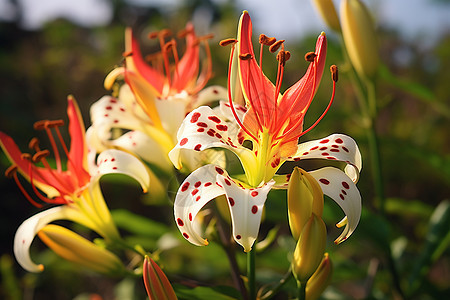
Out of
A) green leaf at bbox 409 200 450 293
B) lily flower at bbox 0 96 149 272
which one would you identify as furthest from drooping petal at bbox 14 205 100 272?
green leaf at bbox 409 200 450 293

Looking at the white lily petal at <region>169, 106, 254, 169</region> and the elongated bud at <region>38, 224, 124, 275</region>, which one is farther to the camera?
the elongated bud at <region>38, 224, 124, 275</region>

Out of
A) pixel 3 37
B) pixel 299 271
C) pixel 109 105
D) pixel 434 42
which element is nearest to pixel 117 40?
pixel 3 37

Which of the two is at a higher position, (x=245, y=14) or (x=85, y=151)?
(x=245, y=14)

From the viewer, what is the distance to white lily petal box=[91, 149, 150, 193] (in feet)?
1.71

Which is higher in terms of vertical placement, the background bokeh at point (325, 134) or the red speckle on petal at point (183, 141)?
the red speckle on petal at point (183, 141)

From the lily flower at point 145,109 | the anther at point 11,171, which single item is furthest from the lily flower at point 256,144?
the anther at point 11,171

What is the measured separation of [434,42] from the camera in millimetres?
3996

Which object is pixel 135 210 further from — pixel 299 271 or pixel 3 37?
pixel 3 37

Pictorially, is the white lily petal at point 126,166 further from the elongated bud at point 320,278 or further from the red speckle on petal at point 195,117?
the elongated bud at point 320,278

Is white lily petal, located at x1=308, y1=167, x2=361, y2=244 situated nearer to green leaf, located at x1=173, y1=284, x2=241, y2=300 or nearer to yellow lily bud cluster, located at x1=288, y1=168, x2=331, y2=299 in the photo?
yellow lily bud cluster, located at x1=288, y1=168, x2=331, y2=299

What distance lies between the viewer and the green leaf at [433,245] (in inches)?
31.2

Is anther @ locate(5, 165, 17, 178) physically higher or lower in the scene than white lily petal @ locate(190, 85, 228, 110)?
lower

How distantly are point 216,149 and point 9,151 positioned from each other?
0.86 ft

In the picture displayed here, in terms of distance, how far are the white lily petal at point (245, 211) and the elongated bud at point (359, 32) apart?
0.43 metres
